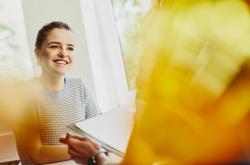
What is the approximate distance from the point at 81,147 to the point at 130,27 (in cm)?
12

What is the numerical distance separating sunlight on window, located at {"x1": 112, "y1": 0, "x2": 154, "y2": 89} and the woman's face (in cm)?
7

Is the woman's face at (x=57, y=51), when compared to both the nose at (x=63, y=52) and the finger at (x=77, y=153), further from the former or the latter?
the finger at (x=77, y=153)

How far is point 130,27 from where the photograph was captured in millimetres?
286

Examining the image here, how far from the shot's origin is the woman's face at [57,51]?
350 millimetres

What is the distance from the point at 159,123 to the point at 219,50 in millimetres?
41

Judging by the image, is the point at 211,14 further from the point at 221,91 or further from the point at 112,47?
the point at 112,47

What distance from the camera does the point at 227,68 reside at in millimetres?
127

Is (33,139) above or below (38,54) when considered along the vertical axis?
below

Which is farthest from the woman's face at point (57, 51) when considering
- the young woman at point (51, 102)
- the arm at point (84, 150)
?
the arm at point (84, 150)

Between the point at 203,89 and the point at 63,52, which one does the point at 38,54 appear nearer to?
the point at 63,52

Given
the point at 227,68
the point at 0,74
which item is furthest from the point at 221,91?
the point at 0,74

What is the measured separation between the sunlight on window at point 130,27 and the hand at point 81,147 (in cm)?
6

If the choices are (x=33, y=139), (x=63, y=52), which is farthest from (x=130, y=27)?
(x=33, y=139)

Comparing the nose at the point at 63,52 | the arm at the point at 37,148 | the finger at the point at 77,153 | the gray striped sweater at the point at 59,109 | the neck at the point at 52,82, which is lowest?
the arm at the point at 37,148
